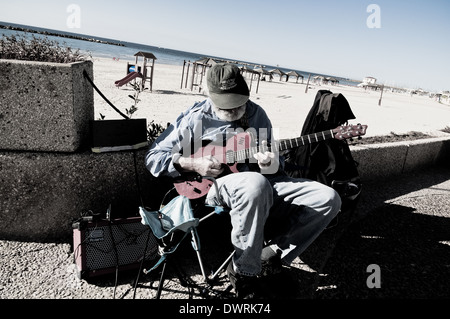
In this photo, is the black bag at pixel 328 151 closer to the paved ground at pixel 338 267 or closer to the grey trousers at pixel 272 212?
the paved ground at pixel 338 267

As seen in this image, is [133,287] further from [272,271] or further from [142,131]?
[142,131]

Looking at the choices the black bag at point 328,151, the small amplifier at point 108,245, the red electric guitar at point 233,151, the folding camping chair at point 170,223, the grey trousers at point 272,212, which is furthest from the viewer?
the black bag at point 328,151

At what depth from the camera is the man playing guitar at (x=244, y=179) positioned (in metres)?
2.23

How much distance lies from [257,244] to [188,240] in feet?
3.28

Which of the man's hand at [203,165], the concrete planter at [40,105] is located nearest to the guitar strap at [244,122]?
the man's hand at [203,165]

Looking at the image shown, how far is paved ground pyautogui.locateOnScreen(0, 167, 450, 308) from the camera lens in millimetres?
2363

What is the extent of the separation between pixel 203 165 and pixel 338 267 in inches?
62.0

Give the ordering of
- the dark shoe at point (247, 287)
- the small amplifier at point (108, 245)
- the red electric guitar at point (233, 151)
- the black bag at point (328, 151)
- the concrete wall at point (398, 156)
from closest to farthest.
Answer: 1. the dark shoe at point (247, 287)
2. the small amplifier at point (108, 245)
3. the red electric guitar at point (233, 151)
4. the black bag at point (328, 151)
5. the concrete wall at point (398, 156)

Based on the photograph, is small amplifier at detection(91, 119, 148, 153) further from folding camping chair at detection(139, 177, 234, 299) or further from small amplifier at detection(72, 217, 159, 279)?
folding camping chair at detection(139, 177, 234, 299)

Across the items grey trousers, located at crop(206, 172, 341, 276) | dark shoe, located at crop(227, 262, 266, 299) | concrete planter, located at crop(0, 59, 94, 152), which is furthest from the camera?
concrete planter, located at crop(0, 59, 94, 152)

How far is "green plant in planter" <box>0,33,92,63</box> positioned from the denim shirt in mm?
1183

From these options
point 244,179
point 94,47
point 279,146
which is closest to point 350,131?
point 279,146

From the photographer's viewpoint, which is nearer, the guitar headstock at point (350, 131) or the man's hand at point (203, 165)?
the man's hand at point (203, 165)

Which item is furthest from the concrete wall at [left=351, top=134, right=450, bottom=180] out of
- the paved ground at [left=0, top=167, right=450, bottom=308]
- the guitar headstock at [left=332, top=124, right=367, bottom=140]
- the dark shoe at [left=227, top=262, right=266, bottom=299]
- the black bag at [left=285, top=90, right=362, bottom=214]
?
the dark shoe at [left=227, top=262, right=266, bottom=299]
